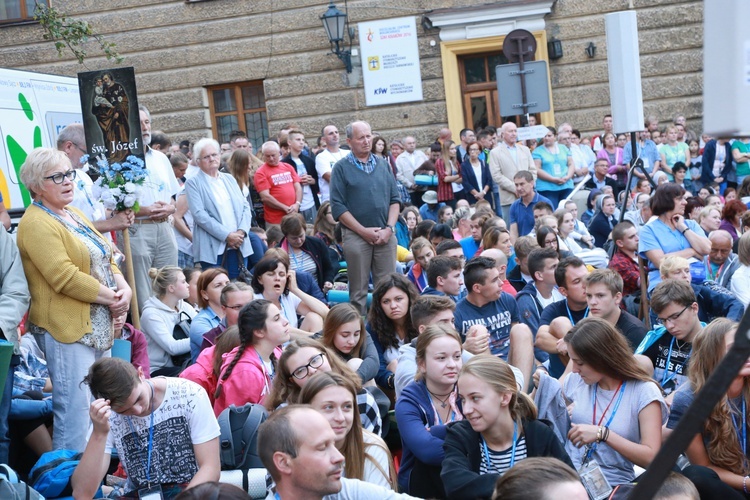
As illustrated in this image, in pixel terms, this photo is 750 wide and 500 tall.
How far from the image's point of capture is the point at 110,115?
296 inches

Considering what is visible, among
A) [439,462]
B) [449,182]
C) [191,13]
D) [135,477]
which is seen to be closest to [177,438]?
[135,477]

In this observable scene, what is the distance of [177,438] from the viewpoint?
4699mm

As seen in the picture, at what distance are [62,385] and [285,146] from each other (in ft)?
29.9

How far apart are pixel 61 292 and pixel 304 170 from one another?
28.0ft

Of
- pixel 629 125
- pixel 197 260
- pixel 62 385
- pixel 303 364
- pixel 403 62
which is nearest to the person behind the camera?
pixel 303 364

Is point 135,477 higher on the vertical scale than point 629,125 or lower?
lower

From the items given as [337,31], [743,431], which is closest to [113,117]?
[743,431]

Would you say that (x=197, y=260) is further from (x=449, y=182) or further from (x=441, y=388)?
(x=449, y=182)

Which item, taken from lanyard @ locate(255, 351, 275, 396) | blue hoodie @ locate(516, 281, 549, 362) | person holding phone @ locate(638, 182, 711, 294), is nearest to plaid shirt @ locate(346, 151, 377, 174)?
blue hoodie @ locate(516, 281, 549, 362)

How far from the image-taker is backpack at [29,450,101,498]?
16.3 ft

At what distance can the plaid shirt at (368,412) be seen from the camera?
531 centimetres

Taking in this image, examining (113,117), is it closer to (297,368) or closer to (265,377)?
(265,377)

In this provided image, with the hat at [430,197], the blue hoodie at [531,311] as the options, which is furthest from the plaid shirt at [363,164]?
the hat at [430,197]

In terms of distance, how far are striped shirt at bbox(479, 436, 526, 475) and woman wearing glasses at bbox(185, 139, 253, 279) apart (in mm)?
5694
